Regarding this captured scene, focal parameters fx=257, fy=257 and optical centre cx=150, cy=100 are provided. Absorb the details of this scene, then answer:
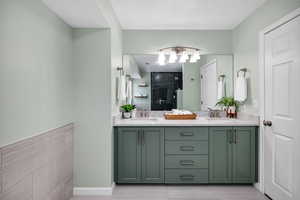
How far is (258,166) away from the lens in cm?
339

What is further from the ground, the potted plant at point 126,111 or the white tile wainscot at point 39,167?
the potted plant at point 126,111

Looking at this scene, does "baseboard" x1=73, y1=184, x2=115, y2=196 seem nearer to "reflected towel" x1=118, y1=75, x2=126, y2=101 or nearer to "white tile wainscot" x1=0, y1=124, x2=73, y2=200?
"white tile wainscot" x1=0, y1=124, x2=73, y2=200

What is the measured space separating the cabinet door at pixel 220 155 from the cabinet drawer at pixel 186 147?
108 mm

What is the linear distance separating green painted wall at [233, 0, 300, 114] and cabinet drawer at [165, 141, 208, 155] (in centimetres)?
85

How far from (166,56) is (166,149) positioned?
63.1 inches

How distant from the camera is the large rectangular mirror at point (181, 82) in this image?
164 inches

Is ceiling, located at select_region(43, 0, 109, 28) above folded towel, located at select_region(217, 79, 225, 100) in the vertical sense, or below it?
above

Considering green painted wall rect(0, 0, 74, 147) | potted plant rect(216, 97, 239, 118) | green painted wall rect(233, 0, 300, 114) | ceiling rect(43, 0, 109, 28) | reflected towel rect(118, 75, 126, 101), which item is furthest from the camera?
potted plant rect(216, 97, 239, 118)

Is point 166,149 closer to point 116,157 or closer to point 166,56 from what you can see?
point 116,157

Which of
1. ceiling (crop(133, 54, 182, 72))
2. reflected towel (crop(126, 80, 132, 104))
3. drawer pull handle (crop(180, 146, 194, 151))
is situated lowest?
drawer pull handle (crop(180, 146, 194, 151))

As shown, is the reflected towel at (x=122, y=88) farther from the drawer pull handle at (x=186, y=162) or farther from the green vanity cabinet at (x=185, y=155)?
the drawer pull handle at (x=186, y=162)

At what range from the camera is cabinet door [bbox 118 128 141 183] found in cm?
345

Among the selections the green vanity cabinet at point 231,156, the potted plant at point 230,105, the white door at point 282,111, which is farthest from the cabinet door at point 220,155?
the potted plant at point 230,105

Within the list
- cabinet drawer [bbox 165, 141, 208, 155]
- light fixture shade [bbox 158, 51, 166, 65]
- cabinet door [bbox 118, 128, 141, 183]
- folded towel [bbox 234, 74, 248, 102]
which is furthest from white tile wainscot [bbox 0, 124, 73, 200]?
folded towel [bbox 234, 74, 248, 102]
